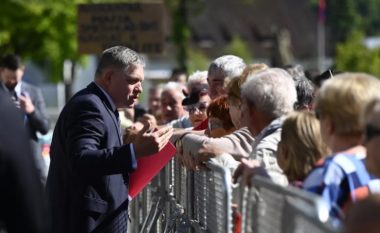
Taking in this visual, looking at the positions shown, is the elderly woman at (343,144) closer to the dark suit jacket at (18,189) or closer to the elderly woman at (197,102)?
the dark suit jacket at (18,189)

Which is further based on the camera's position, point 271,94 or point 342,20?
point 342,20

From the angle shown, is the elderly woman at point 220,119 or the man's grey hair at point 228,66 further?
the man's grey hair at point 228,66

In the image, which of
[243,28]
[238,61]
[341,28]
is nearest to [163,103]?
[238,61]

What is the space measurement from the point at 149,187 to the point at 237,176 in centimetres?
566

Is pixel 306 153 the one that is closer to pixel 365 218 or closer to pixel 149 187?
pixel 365 218

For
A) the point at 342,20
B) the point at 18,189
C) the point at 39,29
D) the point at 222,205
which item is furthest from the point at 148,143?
the point at 342,20

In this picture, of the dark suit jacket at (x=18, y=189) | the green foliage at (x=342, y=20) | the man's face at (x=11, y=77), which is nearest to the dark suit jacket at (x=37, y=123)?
the man's face at (x=11, y=77)

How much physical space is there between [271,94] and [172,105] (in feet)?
21.2

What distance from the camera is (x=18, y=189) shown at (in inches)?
156

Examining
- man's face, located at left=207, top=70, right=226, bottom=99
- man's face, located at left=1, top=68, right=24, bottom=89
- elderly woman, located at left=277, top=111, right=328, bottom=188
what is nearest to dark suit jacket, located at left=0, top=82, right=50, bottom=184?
man's face, located at left=1, top=68, right=24, bottom=89

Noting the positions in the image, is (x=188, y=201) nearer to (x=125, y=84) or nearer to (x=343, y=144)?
(x=125, y=84)

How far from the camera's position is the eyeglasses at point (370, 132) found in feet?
15.6

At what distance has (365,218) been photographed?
12.9 ft

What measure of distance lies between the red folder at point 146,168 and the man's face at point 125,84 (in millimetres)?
527
